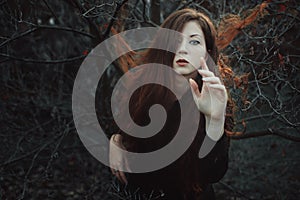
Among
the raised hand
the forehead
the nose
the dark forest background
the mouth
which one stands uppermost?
the forehead

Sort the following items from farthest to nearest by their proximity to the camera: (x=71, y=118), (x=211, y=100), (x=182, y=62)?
(x=71, y=118) < (x=182, y=62) < (x=211, y=100)

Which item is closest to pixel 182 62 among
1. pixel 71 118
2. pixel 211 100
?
pixel 211 100

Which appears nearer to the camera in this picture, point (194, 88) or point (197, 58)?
point (194, 88)

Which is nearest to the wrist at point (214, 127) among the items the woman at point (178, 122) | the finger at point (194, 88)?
the woman at point (178, 122)

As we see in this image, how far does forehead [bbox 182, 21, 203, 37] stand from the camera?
6.45 ft

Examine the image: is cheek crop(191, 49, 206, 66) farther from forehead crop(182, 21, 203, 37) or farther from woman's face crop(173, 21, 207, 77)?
forehead crop(182, 21, 203, 37)

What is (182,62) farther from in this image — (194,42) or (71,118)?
(71,118)

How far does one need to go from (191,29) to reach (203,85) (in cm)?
36

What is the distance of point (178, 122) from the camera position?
195 centimetres

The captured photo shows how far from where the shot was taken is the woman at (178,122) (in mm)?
1894

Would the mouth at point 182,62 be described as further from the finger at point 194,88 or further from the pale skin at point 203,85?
the finger at point 194,88

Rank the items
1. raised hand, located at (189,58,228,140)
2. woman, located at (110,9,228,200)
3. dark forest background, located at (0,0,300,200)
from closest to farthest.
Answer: raised hand, located at (189,58,228,140) < woman, located at (110,9,228,200) < dark forest background, located at (0,0,300,200)

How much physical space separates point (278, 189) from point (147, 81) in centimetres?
261

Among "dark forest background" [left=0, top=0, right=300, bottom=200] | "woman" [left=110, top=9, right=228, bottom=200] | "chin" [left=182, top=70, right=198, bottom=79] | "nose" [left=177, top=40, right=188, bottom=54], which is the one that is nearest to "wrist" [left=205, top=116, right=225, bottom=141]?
"woman" [left=110, top=9, right=228, bottom=200]
